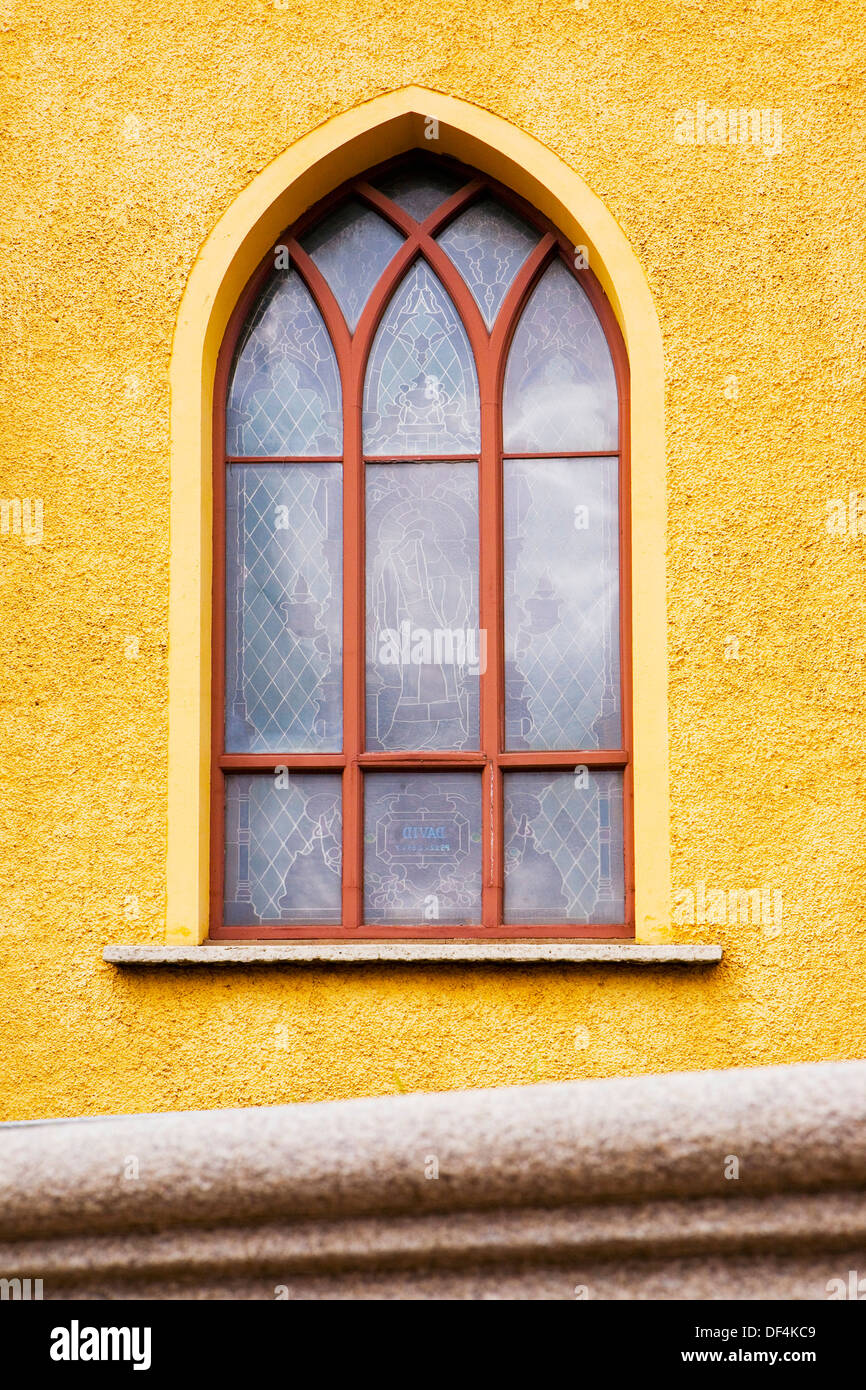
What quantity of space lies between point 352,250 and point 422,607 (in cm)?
156

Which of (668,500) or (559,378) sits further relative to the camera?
(559,378)

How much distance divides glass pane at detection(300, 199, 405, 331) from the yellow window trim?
21cm

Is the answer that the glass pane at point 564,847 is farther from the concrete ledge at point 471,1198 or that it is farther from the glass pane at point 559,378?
the concrete ledge at point 471,1198

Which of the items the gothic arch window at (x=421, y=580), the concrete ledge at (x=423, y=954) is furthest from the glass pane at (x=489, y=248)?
the concrete ledge at (x=423, y=954)

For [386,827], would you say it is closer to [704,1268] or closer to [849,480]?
[849,480]

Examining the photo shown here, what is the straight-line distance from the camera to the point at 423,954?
4.68 m

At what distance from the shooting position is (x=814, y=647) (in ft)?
15.9

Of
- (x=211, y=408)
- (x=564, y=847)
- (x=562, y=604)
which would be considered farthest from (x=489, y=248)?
(x=564, y=847)

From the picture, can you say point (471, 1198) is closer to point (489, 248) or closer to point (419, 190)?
point (489, 248)

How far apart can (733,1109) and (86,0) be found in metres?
5.37

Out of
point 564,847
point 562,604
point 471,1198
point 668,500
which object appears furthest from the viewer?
point 562,604

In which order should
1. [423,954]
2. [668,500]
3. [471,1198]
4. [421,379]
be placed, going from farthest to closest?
1. [421,379]
2. [668,500]
3. [423,954]
4. [471,1198]

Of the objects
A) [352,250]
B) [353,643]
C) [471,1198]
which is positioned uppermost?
[352,250]

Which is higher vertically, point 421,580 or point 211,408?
point 211,408
